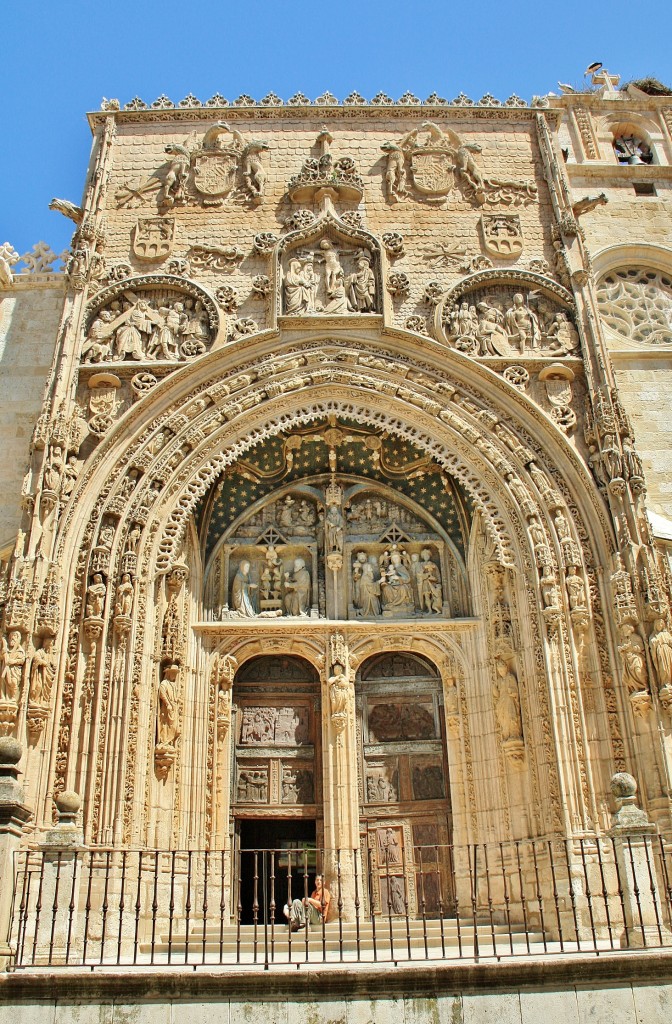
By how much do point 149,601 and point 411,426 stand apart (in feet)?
14.0

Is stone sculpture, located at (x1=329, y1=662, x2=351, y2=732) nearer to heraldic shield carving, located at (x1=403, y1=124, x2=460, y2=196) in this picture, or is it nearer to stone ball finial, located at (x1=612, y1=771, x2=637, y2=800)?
stone ball finial, located at (x1=612, y1=771, x2=637, y2=800)

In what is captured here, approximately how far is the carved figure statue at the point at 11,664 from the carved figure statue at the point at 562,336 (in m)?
7.98

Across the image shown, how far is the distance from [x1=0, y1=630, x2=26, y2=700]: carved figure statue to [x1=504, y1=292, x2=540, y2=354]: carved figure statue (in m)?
7.65

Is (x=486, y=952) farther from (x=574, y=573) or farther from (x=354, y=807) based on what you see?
(x=574, y=573)

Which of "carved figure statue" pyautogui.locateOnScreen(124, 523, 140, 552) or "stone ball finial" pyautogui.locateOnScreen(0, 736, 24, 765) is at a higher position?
"carved figure statue" pyautogui.locateOnScreen(124, 523, 140, 552)

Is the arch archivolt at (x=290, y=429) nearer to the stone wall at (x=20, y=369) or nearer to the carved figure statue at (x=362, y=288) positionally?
the carved figure statue at (x=362, y=288)

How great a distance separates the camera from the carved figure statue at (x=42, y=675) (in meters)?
9.88

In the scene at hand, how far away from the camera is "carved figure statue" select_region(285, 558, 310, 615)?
40.8ft

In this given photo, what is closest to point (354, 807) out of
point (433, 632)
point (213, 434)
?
point (433, 632)

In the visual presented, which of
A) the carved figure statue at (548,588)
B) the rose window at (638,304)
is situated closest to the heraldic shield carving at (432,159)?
the rose window at (638,304)

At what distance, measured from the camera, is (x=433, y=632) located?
12.2m

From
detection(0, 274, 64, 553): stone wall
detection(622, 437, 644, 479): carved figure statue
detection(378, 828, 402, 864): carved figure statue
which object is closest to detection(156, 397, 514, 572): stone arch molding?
detection(622, 437, 644, 479): carved figure statue

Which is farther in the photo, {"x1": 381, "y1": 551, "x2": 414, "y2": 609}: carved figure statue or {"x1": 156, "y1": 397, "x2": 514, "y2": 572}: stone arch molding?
{"x1": 381, "y1": 551, "x2": 414, "y2": 609}: carved figure statue

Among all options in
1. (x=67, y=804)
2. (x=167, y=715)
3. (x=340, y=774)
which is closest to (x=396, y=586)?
(x=340, y=774)
